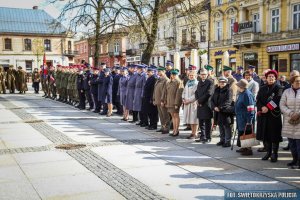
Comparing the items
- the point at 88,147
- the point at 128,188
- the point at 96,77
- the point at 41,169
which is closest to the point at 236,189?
the point at 128,188

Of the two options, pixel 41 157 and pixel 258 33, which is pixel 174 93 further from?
pixel 258 33

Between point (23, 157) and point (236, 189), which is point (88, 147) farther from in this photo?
point (236, 189)

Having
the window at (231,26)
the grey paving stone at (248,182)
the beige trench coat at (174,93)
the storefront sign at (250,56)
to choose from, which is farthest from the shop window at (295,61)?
the grey paving stone at (248,182)

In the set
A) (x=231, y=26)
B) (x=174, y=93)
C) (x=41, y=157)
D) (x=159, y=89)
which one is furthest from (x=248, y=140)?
(x=231, y=26)

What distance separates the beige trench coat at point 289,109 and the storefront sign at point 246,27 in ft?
98.2

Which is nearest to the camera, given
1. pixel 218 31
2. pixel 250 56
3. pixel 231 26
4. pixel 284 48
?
pixel 284 48

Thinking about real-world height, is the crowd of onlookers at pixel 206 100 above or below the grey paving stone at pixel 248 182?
above

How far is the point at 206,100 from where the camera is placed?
9836 millimetres

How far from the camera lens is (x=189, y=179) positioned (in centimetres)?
652

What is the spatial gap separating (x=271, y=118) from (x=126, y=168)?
3133 mm

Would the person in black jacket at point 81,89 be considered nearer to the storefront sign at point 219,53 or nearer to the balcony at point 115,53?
the storefront sign at point 219,53

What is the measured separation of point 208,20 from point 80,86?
2741 centimetres

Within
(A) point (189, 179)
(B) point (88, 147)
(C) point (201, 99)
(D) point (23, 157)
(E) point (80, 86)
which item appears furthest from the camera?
(E) point (80, 86)

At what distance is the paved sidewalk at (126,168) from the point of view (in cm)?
592
